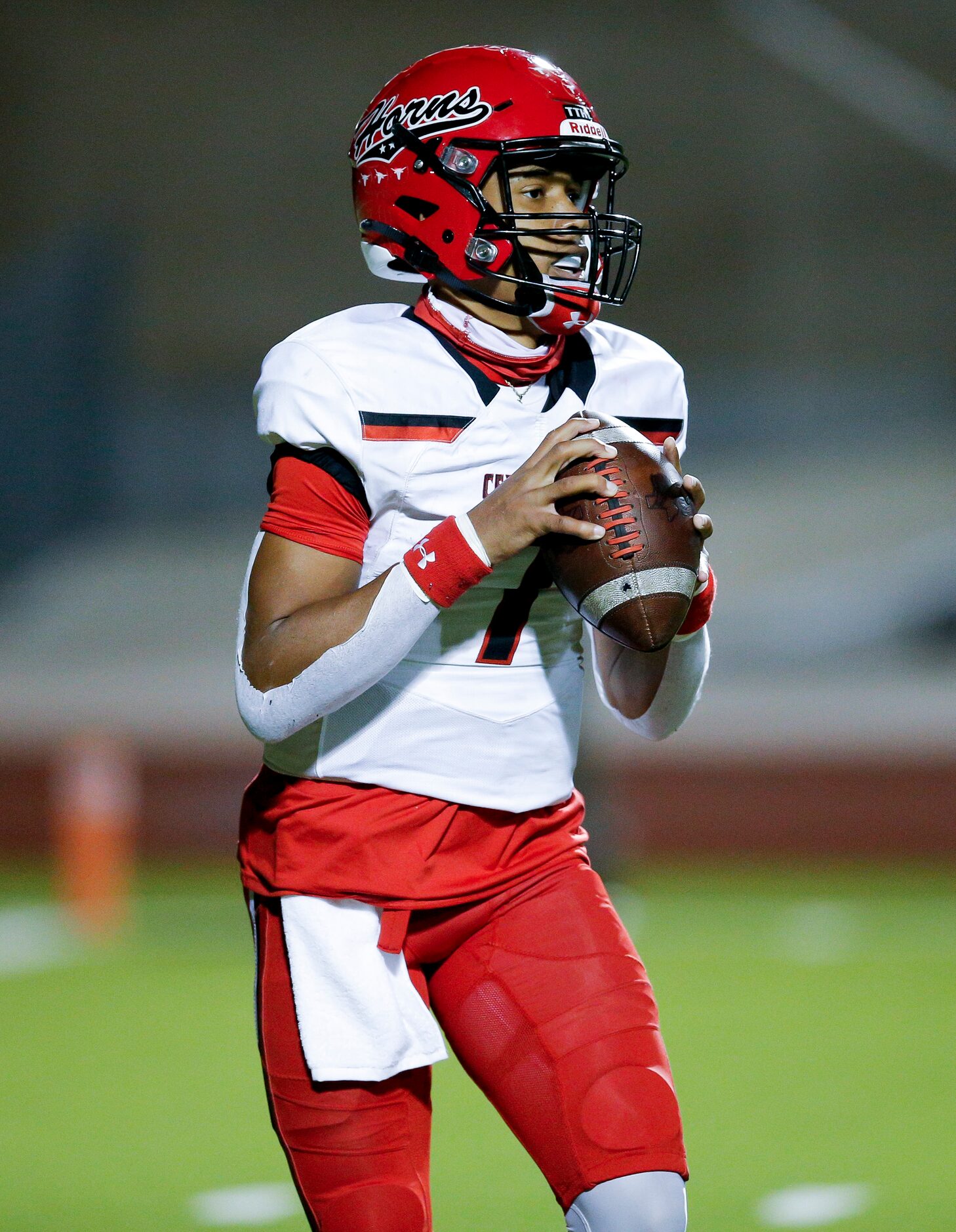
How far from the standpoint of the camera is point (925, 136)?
10.3 m

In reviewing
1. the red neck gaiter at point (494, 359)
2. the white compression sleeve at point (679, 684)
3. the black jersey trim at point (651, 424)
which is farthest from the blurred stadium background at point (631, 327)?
the red neck gaiter at point (494, 359)

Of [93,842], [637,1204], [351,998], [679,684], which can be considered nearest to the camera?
[637,1204]

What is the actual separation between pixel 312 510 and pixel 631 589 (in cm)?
35

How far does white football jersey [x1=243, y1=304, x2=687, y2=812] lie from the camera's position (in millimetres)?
1686

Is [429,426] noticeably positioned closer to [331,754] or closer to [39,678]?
[331,754]

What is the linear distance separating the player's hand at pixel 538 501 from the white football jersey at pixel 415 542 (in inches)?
5.6

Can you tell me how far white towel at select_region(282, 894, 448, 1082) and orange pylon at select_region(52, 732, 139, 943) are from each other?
355 cm

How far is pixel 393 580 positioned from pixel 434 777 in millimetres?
256

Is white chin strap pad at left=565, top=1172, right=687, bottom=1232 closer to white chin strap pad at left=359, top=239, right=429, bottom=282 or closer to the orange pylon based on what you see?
white chin strap pad at left=359, top=239, right=429, bottom=282

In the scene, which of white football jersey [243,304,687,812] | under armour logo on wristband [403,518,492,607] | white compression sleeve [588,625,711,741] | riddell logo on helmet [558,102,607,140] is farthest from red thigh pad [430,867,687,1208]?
riddell logo on helmet [558,102,607,140]

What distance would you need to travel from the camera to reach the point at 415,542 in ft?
5.71

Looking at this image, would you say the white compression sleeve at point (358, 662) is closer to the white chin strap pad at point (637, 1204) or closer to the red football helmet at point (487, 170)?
the red football helmet at point (487, 170)

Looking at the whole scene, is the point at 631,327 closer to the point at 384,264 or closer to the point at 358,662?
the point at 384,264

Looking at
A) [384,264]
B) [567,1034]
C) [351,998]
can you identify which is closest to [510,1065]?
[567,1034]
